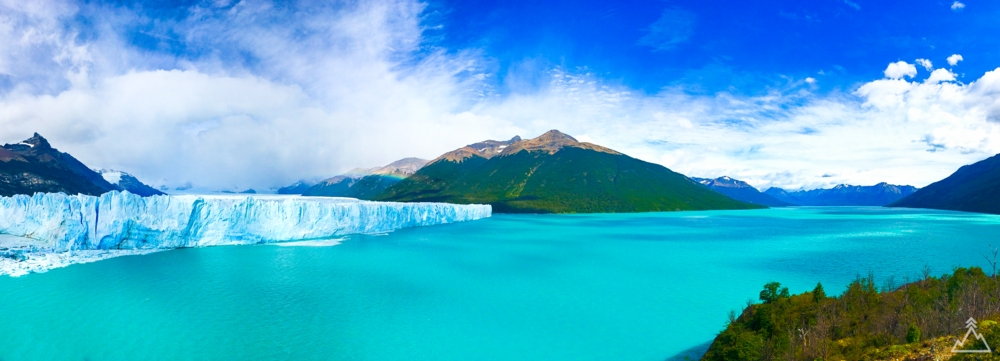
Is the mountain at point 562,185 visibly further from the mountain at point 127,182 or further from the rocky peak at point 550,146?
the mountain at point 127,182

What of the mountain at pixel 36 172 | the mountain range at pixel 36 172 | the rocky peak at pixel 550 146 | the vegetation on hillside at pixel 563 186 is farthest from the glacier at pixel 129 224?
the rocky peak at pixel 550 146

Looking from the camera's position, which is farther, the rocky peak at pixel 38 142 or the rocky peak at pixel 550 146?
the rocky peak at pixel 550 146

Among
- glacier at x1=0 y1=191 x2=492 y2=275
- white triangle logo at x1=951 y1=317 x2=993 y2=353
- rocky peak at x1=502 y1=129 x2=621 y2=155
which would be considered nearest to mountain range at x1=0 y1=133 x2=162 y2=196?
glacier at x1=0 y1=191 x2=492 y2=275

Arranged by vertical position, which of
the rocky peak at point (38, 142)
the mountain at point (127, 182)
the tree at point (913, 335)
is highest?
the rocky peak at point (38, 142)

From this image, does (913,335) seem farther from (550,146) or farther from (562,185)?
(550,146)

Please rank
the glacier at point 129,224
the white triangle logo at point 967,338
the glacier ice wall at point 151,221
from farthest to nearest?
the glacier ice wall at point 151,221
the glacier at point 129,224
the white triangle logo at point 967,338

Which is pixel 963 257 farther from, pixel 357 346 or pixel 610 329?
pixel 357 346

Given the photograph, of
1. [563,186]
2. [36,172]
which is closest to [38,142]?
[36,172]
